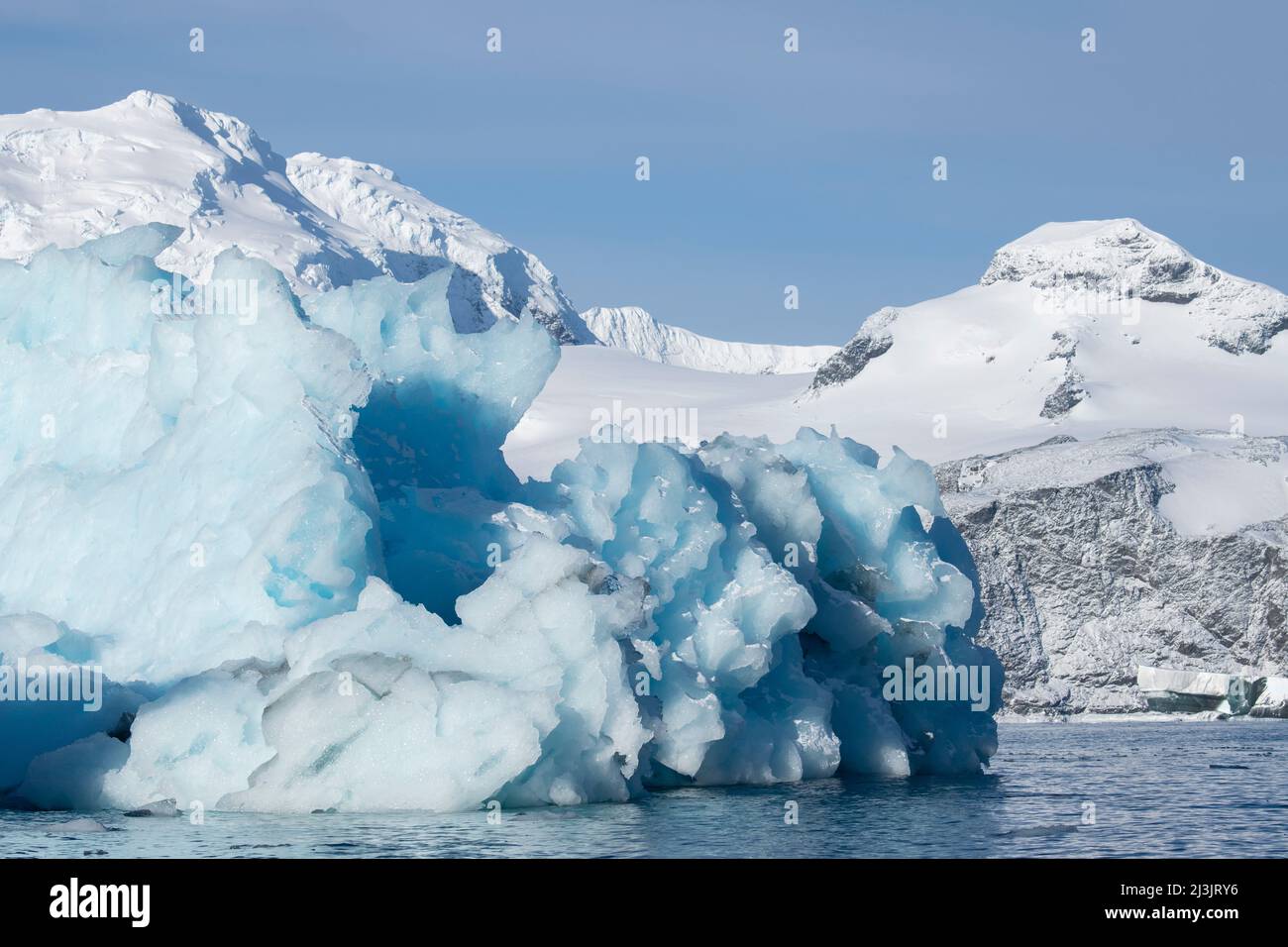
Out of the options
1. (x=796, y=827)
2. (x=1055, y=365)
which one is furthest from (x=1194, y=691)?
(x=1055, y=365)

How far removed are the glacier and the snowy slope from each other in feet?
442

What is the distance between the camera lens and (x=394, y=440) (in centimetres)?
3031

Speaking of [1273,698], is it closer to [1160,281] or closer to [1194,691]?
[1194,691]

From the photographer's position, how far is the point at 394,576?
28.6 metres

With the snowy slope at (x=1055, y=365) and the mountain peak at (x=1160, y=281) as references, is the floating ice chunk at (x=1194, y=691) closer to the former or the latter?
the snowy slope at (x=1055, y=365)

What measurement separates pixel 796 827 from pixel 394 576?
27.6 feet

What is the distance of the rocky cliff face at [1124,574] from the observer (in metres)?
103

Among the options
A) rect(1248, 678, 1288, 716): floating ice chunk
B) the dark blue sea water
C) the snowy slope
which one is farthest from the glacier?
the snowy slope

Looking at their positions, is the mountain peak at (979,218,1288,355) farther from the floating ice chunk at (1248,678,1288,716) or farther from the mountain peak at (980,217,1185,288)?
the floating ice chunk at (1248,678,1288,716)

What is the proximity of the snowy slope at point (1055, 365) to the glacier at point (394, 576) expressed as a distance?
442ft

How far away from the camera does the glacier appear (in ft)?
77.9

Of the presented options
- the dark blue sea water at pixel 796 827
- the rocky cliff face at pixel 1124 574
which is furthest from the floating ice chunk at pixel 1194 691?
the dark blue sea water at pixel 796 827
